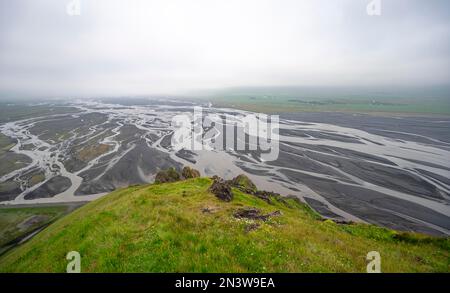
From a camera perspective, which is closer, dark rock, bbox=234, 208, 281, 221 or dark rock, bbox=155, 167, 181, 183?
dark rock, bbox=234, 208, 281, 221

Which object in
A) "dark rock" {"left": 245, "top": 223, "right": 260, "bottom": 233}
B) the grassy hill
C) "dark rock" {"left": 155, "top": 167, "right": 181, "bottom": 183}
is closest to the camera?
the grassy hill

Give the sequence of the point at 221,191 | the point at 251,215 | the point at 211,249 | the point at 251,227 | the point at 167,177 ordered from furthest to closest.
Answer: the point at 167,177
the point at 221,191
the point at 251,215
the point at 251,227
the point at 211,249

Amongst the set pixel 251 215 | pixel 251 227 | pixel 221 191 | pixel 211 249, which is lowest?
pixel 221 191

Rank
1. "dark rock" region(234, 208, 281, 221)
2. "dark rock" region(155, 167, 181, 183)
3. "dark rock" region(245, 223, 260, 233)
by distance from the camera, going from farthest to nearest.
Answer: "dark rock" region(155, 167, 181, 183), "dark rock" region(234, 208, 281, 221), "dark rock" region(245, 223, 260, 233)

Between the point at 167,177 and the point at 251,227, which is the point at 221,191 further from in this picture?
the point at 167,177

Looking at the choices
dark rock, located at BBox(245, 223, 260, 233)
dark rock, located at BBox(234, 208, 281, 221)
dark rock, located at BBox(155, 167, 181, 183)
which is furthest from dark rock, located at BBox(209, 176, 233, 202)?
dark rock, located at BBox(155, 167, 181, 183)

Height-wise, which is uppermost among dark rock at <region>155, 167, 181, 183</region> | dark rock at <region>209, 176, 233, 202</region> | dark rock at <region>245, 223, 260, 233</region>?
dark rock at <region>245, 223, 260, 233</region>

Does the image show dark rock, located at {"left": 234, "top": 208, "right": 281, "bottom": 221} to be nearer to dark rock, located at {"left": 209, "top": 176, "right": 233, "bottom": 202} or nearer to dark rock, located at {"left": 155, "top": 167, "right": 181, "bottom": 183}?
dark rock, located at {"left": 209, "top": 176, "right": 233, "bottom": 202}

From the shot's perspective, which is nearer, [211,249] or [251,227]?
[211,249]

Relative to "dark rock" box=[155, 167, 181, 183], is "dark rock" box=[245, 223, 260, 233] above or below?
above

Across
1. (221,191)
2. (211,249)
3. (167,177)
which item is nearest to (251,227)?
(211,249)

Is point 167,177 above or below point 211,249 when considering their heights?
below
